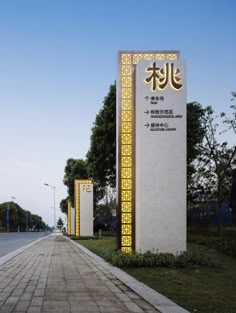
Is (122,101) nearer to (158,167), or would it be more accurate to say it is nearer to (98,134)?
(158,167)

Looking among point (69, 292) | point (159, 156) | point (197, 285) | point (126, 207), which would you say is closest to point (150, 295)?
point (69, 292)

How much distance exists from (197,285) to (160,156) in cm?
560

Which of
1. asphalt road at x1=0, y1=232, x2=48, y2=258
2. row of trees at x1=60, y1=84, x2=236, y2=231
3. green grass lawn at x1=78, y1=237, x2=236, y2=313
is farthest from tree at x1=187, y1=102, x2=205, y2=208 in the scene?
green grass lawn at x1=78, y1=237, x2=236, y2=313

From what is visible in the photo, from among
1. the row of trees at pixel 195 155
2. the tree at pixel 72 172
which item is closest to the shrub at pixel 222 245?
the row of trees at pixel 195 155

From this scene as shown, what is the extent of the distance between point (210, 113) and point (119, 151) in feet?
43.7

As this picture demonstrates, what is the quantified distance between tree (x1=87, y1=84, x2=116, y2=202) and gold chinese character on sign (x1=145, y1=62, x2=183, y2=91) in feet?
53.1

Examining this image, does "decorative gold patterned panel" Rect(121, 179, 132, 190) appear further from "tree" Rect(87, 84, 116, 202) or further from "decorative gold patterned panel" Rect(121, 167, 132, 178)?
"tree" Rect(87, 84, 116, 202)

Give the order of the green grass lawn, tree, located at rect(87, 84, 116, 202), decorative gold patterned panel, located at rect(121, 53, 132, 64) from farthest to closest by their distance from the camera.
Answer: tree, located at rect(87, 84, 116, 202)
decorative gold patterned panel, located at rect(121, 53, 132, 64)
the green grass lawn

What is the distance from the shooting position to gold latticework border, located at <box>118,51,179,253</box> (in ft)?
54.4

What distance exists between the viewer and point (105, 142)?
3291 cm

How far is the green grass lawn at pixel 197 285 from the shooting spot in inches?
320

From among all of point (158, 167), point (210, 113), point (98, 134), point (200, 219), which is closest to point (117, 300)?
point (158, 167)

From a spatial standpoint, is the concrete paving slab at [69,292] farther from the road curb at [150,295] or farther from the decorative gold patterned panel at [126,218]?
the decorative gold patterned panel at [126,218]

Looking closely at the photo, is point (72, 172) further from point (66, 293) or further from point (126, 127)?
point (66, 293)
